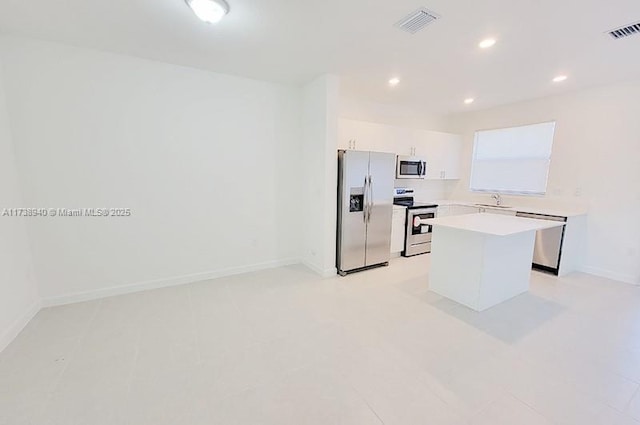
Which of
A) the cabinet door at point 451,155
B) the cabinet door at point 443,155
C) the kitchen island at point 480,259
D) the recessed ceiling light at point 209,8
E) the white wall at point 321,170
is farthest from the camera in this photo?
the cabinet door at point 451,155

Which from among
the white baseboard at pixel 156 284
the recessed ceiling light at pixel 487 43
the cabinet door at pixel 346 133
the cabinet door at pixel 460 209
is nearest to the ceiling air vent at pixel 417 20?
the recessed ceiling light at pixel 487 43

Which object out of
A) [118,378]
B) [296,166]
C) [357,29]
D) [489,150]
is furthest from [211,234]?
[489,150]

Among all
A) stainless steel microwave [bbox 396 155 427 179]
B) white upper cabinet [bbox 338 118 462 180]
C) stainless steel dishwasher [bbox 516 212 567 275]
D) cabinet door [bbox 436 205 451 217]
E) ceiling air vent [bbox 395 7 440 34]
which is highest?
ceiling air vent [bbox 395 7 440 34]

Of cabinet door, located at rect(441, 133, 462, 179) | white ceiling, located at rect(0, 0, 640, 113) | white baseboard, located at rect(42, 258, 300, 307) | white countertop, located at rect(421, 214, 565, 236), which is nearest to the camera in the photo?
Answer: white ceiling, located at rect(0, 0, 640, 113)

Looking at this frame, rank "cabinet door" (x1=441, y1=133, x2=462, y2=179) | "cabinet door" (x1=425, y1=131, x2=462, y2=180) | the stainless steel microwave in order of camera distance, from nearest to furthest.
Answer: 1. the stainless steel microwave
2. "cabinet door" (x1=425, y1=131, x2=462, y2=180)
3. "cabinet door" (x1=441, y1=133, x2=462, y2=179)

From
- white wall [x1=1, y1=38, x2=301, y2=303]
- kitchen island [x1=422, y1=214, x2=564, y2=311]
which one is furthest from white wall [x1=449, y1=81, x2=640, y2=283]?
white wall [x1=1, y1=38, x2=301, y2=303]

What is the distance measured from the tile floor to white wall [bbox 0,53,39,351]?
142 mm

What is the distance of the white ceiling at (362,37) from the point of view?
2096mm

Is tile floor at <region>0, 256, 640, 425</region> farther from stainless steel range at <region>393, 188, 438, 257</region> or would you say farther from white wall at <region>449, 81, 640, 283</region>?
stainless steel range at <region>393, 188, 438, 257</region>

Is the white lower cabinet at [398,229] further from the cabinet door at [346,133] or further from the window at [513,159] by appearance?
the window at [513,159]

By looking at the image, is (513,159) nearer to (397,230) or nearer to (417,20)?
(397,230)

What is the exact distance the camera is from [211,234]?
12.2 ft

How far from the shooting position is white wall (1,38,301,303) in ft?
9.10

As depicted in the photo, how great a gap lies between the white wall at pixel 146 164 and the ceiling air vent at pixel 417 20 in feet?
6.85
